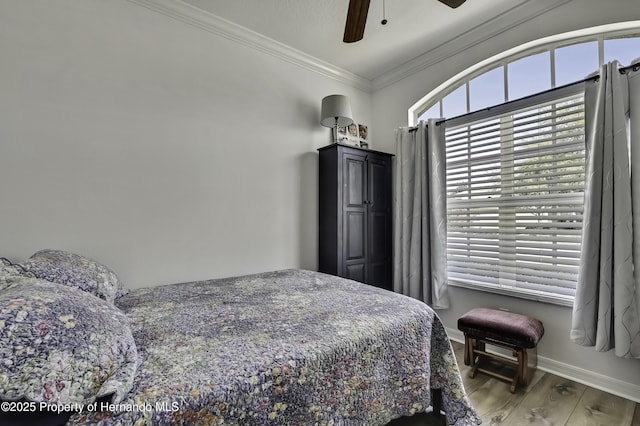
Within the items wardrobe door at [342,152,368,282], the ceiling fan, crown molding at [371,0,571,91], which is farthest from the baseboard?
crown molding at [371,0,571,91]

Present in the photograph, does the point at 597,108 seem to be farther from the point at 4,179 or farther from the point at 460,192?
the point at 4,179

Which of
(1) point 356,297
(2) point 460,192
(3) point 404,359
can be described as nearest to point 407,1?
(2) point 460,192

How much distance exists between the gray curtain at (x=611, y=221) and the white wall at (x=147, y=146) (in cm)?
226

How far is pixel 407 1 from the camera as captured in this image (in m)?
2.34

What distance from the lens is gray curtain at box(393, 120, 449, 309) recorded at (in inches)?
114

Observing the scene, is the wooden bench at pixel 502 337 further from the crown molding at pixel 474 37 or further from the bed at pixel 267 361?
the crown molding at pixel 474 37

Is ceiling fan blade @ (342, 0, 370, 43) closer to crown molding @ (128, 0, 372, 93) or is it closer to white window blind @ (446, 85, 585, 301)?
crown molding @ (128, 0, 372, 93)

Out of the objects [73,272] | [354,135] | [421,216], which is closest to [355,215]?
[421,216]

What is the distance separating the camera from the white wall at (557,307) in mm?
1991

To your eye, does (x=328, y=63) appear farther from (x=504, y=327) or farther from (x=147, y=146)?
(x=504, y=327)

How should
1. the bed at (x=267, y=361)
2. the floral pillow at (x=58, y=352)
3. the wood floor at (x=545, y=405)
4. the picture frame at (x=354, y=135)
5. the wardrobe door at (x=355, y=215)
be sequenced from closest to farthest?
1. the floral pillow at (x=58, y=352)
2. the bed at (x=267, y=361)
3. the wood floor at (x=545, y=405)
4. the wardrobe door at (x=355, y=215)
5. the picture frame at (x=354, y=135)

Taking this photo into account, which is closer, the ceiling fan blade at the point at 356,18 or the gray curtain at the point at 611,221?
the ceiling fan blade at the point at 356,18

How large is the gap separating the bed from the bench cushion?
0.78m

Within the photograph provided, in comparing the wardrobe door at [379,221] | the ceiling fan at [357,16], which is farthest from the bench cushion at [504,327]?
the ceiling fan at [357,16]
